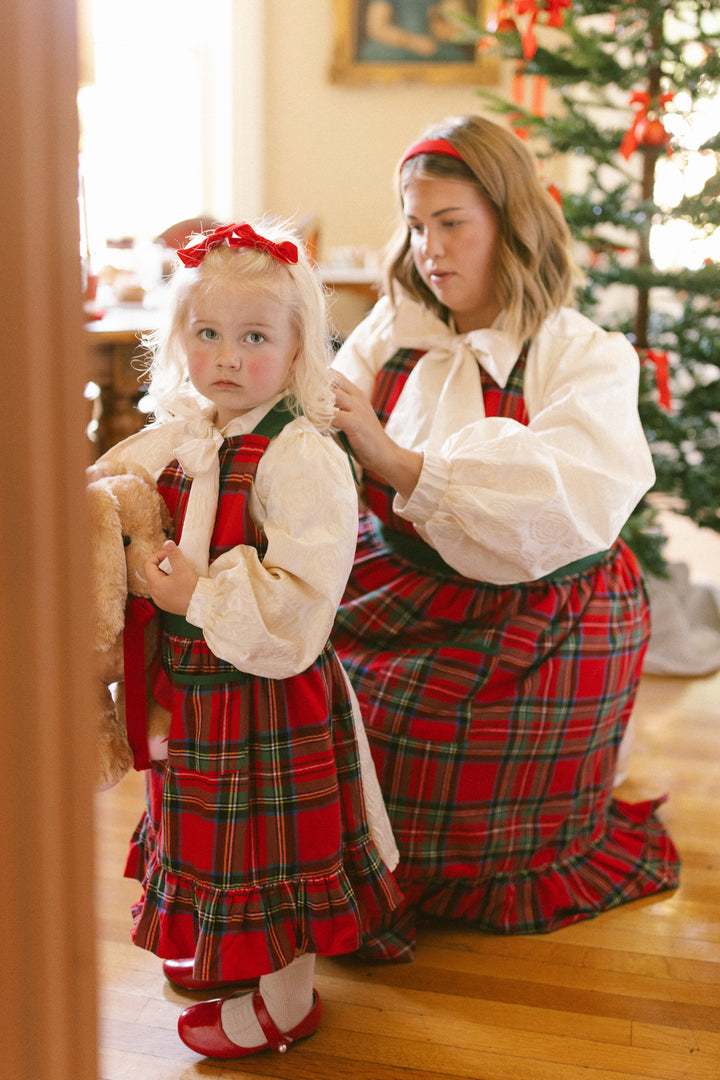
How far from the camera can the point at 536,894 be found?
1.69 meters

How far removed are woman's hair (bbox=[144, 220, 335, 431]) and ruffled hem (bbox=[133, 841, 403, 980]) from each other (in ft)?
1.90

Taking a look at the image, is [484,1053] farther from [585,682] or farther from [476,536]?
[476,536]

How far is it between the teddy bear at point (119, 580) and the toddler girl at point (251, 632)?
0.10 feet

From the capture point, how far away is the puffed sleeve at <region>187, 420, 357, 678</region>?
117 centimetres

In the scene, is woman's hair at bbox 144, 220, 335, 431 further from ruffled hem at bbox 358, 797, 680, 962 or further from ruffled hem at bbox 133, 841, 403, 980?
ruffled hem at bbox 358, 797, 680, 962

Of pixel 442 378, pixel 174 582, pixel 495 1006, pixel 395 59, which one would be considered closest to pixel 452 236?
pixel 442 378

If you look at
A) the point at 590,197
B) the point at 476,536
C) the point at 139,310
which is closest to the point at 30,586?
the point at 476,536

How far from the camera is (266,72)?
17.7 feet

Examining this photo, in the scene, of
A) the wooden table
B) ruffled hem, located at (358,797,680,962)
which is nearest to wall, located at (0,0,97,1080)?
ruffled hem, located at (358,797,680,962)

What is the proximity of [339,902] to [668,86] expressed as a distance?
84.2 inches

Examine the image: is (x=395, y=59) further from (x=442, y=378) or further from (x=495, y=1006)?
(x=495, y=1006)

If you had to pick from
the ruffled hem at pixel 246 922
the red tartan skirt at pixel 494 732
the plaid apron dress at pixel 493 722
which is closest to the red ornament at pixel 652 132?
the plaid apron dress at pixel 493 722

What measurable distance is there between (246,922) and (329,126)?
4.92m

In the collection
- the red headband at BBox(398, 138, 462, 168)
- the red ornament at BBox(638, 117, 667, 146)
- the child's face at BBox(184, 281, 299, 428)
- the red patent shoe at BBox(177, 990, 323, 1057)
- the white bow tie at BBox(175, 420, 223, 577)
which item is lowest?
the red patent shoe at BBox(177, 990, 323, 1057)
